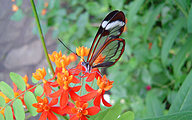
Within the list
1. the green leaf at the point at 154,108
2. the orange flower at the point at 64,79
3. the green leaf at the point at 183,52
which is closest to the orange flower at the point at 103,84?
the orange flower at the point at 64,79

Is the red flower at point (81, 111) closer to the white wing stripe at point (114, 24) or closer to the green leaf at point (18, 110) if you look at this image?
the green leaf at point (18, 110)

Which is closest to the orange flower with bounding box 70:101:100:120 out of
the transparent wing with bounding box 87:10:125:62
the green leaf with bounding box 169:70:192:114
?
the transparent wing with bounding box 87:10:125:62

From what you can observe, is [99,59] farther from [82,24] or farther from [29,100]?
[82,24]

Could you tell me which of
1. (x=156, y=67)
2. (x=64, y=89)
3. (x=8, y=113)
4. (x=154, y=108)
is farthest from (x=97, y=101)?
(x=156, y=67)

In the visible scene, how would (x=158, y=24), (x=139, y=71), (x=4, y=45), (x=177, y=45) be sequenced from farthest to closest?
(x=4, y=45)
(x=139, y=71)
(x=158, y=24)
(x=177, y=45)

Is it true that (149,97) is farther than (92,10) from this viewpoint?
No

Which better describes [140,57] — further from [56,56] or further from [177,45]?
[56,56]

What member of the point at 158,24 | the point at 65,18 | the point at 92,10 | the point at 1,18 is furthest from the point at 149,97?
the point at 1,18
